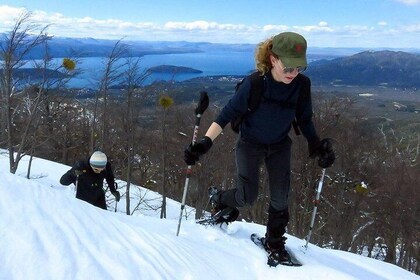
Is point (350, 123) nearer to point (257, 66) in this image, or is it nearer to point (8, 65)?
point (8, 65)

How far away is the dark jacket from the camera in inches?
154

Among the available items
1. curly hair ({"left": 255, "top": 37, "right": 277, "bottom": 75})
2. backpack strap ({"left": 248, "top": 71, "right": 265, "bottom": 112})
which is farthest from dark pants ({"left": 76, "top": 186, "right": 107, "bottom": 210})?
curly hair ({"left": 255, "top": 37, "right": 277, "bottom": 75})

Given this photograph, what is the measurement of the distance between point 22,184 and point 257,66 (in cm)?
243

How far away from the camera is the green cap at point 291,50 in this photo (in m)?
3.61

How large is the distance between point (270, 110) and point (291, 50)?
647 mm

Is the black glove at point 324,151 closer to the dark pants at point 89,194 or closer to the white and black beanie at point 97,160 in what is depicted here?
the white and black beanie at point 97,160

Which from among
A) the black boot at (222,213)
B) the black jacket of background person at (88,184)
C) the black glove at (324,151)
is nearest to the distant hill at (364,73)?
the black jacket of background person at (88,184)

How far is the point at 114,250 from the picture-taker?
2.65 meters

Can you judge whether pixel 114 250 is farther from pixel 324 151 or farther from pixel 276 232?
pixel 324 151

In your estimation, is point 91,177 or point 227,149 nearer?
point 91,177

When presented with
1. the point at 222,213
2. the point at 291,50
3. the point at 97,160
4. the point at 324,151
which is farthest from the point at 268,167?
the point at 97,160

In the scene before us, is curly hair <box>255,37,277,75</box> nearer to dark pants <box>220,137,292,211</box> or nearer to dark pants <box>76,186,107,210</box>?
dark pants <box>220,137,292,211</box>

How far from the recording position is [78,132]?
29359 millimetres

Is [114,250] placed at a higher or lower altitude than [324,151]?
lower
